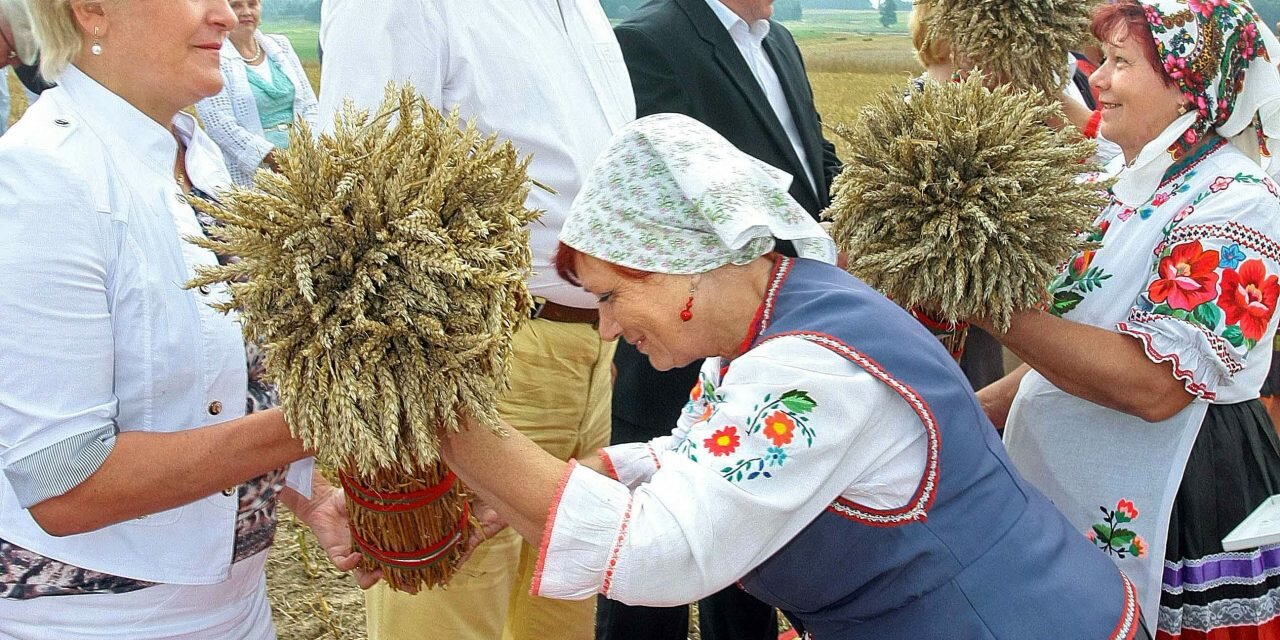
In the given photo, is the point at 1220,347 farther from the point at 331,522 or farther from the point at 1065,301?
the point at 331,522

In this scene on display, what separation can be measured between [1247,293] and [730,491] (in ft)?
4.69

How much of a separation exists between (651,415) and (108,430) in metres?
1.78

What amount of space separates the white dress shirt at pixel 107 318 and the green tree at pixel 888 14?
210 inches

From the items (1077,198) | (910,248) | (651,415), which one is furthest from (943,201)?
(651,415)

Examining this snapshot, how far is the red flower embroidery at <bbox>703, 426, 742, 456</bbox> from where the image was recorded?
1.72 metres

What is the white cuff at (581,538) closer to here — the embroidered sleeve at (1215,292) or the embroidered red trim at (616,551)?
the embroidered red trim at (616,551)

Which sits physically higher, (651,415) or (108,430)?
(108,430)

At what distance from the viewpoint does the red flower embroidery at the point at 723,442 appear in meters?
1.72

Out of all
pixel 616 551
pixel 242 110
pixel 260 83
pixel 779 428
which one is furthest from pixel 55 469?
pixel 260 83

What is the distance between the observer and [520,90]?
2.55 metres

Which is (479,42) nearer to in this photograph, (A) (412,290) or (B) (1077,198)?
(A) (412,290)

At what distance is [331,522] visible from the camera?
92.9 inches

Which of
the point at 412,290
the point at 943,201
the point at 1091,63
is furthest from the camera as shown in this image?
the point at 1091,63

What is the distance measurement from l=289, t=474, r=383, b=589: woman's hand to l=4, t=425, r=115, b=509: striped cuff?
2.02 feet
